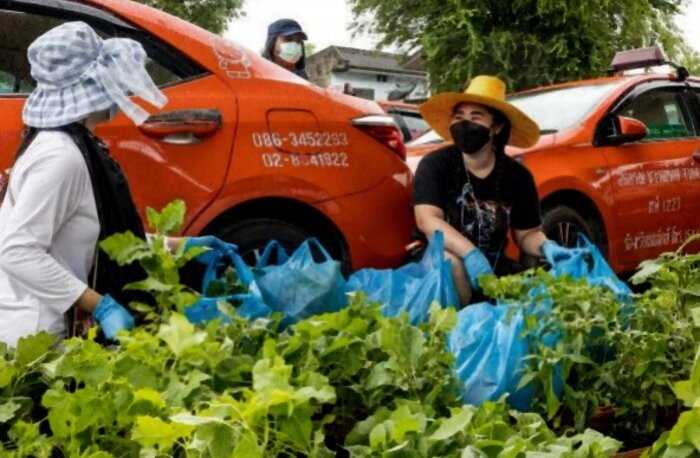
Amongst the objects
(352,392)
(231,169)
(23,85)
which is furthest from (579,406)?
(23,85)

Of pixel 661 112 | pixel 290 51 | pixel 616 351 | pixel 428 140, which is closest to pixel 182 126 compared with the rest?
pixel 616 351

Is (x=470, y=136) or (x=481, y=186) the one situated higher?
(x=470, y=136)

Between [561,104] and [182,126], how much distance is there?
3.38m

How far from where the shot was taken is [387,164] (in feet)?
13.3

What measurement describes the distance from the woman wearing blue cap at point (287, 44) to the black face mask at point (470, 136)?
179cm

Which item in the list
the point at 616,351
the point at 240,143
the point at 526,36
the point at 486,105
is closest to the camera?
the point at 616,351

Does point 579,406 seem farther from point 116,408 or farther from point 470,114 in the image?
point 470,114

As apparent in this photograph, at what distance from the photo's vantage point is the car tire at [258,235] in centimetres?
370

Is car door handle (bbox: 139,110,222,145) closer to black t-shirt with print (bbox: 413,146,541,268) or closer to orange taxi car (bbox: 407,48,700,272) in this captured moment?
black t-shirt with print (bbox: 413,146,541,268)

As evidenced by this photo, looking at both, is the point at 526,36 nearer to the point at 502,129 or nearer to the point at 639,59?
the point at 639,59

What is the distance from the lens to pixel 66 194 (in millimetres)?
2402

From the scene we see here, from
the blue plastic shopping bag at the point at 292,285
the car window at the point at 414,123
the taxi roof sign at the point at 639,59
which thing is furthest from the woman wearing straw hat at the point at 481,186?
the car window at the point at 414,123

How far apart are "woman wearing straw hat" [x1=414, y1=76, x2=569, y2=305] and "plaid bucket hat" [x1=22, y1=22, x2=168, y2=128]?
174 centimetres

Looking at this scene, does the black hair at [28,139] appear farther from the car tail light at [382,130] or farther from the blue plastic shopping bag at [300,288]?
the car tail light at [382,130]
